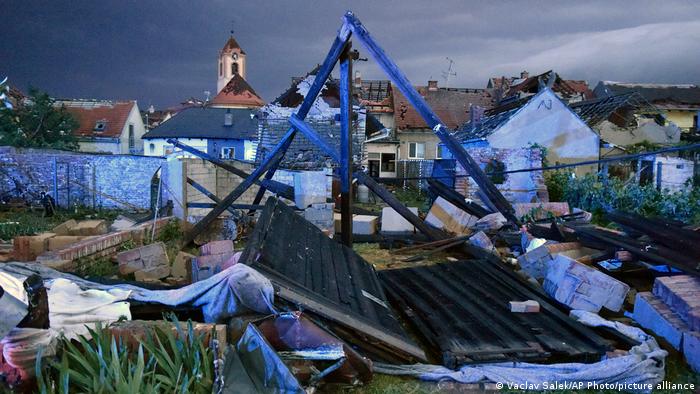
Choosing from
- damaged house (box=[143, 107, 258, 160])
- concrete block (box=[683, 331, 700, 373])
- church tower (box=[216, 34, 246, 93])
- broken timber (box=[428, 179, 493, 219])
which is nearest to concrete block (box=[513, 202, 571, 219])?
broken timber (box=[428, 179, 493, 219])

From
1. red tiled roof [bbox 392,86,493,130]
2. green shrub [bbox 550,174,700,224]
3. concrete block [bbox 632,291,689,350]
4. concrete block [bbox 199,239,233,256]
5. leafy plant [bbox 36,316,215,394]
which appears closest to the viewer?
leafy plant [bbox 36,316,215,394]

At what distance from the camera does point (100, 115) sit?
3691 cm

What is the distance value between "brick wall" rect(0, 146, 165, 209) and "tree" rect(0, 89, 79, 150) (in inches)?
364

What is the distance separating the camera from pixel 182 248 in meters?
8.34

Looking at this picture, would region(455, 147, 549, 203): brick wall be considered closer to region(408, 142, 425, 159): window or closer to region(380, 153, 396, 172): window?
region(380, 153, 396, 172): window

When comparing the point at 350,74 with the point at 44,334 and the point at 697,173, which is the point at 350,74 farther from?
the point at 697,173

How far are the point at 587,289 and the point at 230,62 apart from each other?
57.7 m

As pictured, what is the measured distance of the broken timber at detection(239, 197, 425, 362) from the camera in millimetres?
3398

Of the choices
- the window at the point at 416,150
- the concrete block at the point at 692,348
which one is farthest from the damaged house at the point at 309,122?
the concrete block at the point at 692,348

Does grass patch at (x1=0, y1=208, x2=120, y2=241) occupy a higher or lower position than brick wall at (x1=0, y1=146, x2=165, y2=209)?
lower

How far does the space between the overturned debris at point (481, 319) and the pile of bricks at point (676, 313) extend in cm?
71

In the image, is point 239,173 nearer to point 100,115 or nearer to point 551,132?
point 551,132

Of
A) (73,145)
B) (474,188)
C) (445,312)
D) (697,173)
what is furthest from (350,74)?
(73,145)

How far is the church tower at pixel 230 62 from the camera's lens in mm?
57156
